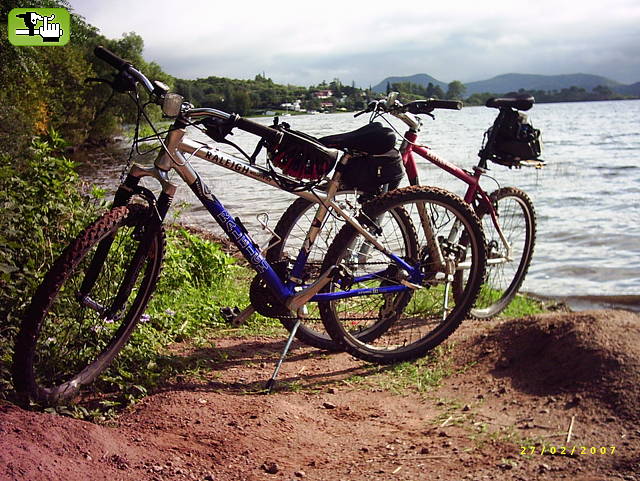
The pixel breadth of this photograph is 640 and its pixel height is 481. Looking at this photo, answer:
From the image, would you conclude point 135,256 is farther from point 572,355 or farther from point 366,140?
point 572,355

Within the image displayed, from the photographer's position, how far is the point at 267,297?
14.3 ft

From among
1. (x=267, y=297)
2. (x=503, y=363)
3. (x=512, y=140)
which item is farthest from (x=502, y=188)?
(x=267, y=297)

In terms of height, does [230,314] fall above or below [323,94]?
below

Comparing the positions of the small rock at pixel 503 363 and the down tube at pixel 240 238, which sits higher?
the down tube at pixel 240 238

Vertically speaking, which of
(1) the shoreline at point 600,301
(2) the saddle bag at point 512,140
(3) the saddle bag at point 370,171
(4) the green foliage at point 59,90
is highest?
(4) the green foliage at point 59,90

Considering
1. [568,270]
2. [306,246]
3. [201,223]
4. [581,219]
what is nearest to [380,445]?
[306,246]

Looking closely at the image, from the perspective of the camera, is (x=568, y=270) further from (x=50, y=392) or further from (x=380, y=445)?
(x=50, y=392)

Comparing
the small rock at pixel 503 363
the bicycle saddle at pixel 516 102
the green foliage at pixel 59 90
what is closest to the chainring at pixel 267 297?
the small rock at pixel 503 363

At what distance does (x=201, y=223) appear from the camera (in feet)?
40.1

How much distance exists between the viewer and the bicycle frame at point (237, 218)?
3730mm
